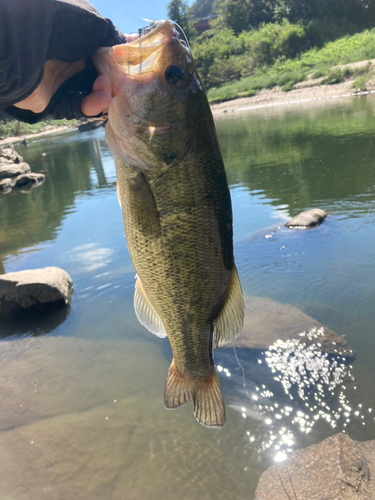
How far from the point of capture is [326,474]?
3105 mm

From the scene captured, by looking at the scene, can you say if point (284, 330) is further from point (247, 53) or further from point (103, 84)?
point (247, 53)

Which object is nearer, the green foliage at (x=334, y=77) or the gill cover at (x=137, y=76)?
the gill cover at (x=137, y=76)

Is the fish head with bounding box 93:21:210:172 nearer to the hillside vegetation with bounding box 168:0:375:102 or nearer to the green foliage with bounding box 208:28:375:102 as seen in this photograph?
the green foliage with bounding box 208:28:375:102

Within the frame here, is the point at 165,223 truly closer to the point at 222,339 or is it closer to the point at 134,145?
the point at 134,145

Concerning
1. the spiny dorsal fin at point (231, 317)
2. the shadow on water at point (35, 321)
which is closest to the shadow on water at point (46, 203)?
the shadow on water at point (35, 321)

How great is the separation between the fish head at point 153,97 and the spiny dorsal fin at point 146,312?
96cm

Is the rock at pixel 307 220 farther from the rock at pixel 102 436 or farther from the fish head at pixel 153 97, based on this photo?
the fish head at pixel 153 97

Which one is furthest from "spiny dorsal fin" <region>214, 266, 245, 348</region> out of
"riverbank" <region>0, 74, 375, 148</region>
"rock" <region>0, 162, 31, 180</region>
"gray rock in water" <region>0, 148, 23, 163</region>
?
"riverbank" <region>0, 74, 375, 148</region>

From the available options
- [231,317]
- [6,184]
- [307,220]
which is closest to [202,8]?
[6,184]

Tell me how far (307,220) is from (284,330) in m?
3.91

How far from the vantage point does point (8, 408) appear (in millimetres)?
4512

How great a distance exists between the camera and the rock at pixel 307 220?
8.48 meters

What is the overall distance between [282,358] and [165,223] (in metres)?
3.25

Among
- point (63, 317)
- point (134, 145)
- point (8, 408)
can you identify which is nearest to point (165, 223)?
point (134, 145)
